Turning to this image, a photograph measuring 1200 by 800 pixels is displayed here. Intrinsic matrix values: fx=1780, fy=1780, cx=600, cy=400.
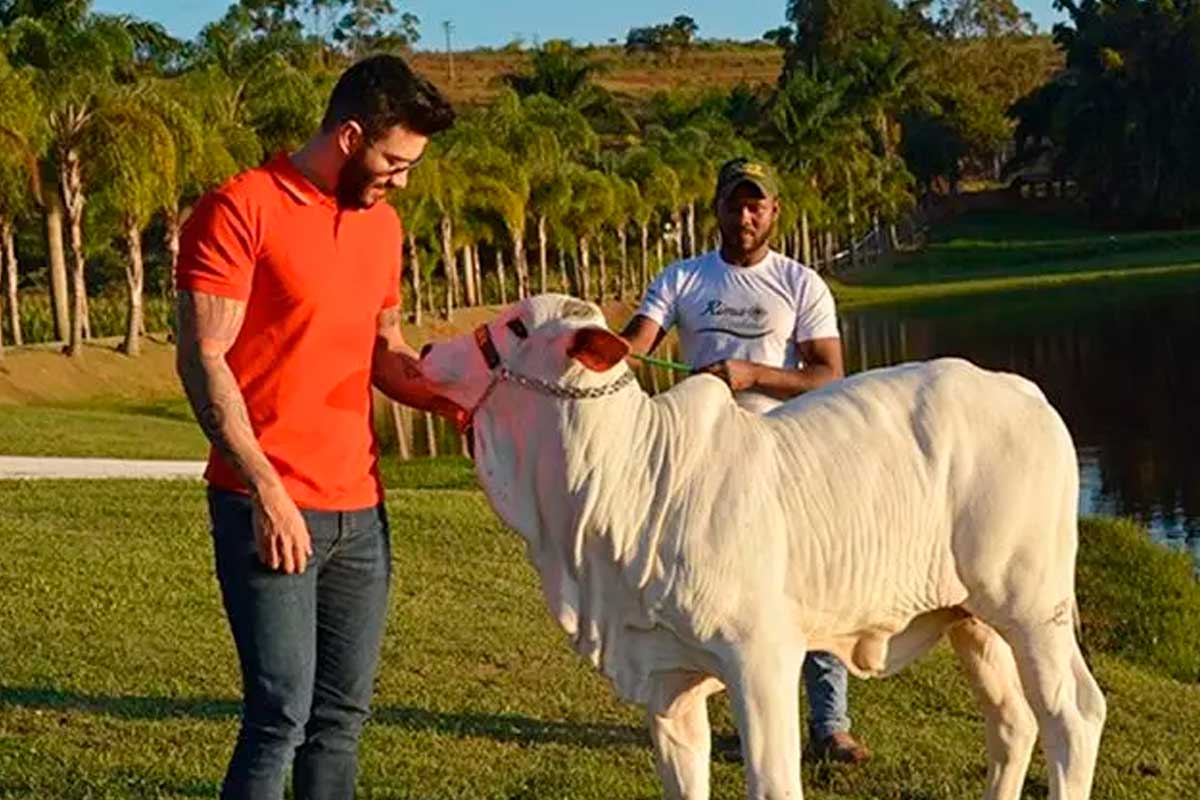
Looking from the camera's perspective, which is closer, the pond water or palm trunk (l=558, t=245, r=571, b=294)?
the pond water

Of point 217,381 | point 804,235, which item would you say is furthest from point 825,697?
point 804,235

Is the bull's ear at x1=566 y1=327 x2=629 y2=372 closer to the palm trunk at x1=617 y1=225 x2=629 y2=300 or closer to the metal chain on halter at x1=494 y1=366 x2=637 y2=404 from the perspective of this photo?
the metal chain on halter at x1=494 y1=366 x2=637 y2=404

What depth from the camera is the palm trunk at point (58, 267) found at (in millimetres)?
38938

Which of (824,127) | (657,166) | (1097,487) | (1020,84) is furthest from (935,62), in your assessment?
(1097,487)

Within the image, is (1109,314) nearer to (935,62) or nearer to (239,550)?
(239,550)

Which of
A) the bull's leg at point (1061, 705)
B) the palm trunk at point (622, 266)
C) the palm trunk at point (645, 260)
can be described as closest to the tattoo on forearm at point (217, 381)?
the bull's leg at point (1061, 705)

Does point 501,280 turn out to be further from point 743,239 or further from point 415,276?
point 743,239

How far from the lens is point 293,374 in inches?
195

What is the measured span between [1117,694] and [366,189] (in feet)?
20.3

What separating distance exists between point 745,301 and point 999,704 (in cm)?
203

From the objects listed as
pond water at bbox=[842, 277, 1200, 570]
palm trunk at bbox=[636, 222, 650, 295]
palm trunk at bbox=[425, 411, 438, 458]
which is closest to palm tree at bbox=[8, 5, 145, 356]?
palm trunk at bbox=[425, 411, 438, 458]

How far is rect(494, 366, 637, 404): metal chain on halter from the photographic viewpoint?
4875 mm

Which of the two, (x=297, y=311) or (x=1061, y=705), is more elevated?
(x=297, y=311)

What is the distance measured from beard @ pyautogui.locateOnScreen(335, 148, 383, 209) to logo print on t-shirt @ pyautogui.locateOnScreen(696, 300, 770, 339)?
2.42 metres
